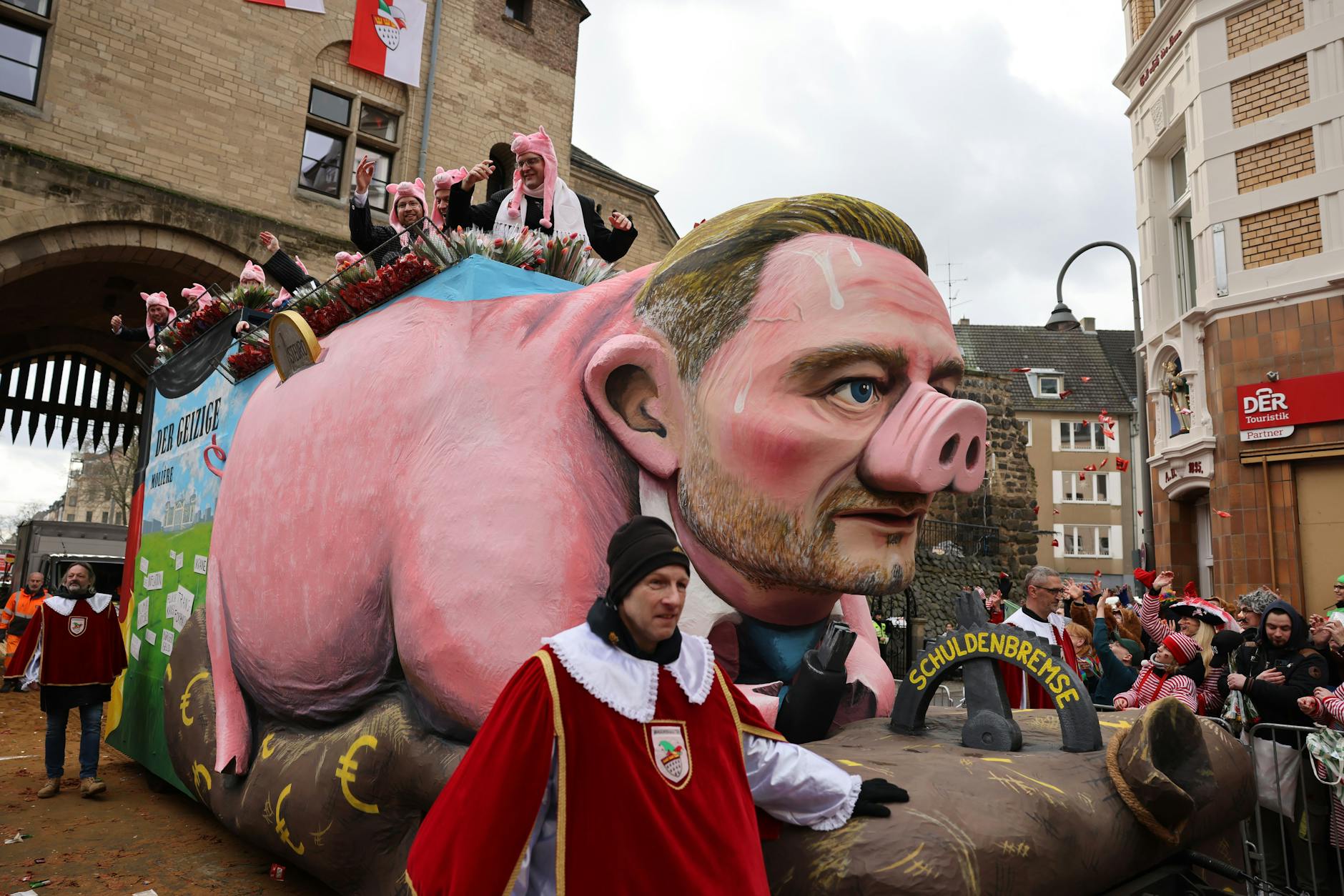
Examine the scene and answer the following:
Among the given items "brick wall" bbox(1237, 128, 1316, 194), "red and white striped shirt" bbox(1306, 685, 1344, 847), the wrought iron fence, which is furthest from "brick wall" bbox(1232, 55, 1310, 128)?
"red and white striped shirt" bbox(1306, 685, 1344, 847)

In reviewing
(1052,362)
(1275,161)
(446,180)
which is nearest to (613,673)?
(446,180)

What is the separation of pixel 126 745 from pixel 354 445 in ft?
13.0

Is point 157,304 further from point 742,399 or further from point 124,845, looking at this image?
point 742,399

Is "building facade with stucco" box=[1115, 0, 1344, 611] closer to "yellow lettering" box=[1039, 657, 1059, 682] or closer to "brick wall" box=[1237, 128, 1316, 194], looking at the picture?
"brick wall" box=[1237, 128, 1316, 194]

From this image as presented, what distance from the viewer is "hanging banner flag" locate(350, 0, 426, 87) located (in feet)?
41.0

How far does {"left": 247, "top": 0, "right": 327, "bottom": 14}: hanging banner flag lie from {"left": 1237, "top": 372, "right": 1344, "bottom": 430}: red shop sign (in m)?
13.8

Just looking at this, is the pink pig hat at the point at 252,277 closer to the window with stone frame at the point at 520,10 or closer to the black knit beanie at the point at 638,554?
the black knit beanie at the point at 638,554

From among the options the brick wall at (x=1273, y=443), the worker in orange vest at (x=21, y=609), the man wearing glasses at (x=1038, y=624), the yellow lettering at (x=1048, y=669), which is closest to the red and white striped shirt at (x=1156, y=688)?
the man wearing glasses at (x=1038, y=624)

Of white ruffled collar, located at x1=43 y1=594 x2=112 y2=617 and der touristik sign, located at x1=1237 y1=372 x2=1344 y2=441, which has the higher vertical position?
der touristik sign, located at x1=1237 y1=372 x2=1344 y2=441

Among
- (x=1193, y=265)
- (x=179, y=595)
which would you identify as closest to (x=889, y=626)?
(x=1193, y=265)

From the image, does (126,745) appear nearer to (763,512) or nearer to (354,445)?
(354,445)

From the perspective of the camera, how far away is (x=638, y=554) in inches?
69.8

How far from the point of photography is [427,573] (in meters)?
2.83

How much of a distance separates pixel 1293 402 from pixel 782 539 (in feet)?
42.3
